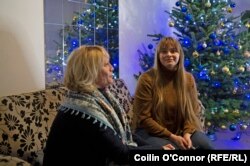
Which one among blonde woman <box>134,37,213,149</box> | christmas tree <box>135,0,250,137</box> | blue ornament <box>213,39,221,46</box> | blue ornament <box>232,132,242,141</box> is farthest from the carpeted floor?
blonde woman <box>134,37,213,149</box>

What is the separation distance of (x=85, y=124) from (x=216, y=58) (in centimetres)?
223

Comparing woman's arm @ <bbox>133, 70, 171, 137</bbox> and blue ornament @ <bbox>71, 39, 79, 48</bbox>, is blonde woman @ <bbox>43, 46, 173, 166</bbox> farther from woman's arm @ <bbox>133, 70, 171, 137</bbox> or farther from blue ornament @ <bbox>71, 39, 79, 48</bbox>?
blue ornament @ <bbox>71, 39, 79, 48</bbox>

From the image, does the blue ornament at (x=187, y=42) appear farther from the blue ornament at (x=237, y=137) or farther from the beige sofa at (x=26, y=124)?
the beige sofa at (x=26, y=124)

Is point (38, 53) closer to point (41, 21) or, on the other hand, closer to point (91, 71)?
point (41, 21)

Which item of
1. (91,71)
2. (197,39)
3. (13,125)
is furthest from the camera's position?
(197,39)

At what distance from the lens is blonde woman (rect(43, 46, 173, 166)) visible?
136 cm

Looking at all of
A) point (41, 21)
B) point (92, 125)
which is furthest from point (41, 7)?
point (92, 125)

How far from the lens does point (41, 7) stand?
260cm

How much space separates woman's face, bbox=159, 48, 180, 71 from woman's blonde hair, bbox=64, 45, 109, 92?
90cm

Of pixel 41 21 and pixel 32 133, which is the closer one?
pixel 32 133

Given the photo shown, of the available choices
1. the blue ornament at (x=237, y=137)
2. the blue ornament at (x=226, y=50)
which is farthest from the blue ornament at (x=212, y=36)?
the blue ornament at (x=237, y=137)

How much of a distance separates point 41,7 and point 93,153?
163 cm

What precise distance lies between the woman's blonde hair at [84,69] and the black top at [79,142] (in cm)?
15

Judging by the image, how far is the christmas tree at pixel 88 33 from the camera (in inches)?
112
